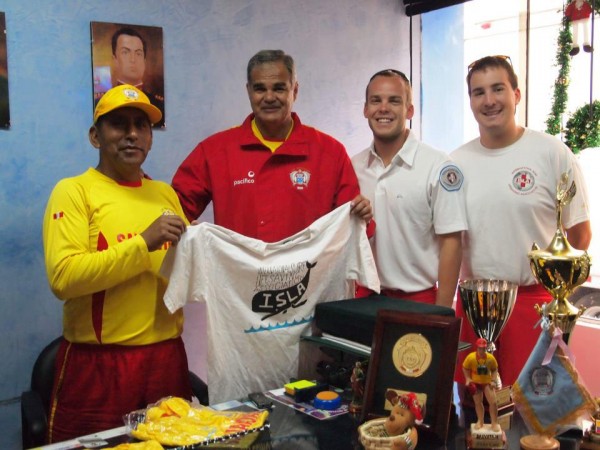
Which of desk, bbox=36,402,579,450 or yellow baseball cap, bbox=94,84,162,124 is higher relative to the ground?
yellow baseball cap, bbox=94,84,162,124

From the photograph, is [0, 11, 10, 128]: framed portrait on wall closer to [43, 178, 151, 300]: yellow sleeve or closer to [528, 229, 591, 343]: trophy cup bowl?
[43, 178, 151, 300]: yellow sleeve

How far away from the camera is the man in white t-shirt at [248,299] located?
6.60 ft

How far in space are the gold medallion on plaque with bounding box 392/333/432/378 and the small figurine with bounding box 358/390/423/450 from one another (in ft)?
0.36

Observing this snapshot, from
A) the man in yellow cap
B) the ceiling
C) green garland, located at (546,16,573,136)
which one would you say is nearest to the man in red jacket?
the man in yellow cap

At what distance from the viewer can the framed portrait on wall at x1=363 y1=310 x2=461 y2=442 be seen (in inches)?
57.4

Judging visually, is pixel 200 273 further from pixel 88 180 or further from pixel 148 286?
pixel 88 180

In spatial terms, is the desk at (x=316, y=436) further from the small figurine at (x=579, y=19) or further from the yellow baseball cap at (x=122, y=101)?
the small figurine at (x=579, y=19)

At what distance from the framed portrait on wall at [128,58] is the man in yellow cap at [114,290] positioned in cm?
85

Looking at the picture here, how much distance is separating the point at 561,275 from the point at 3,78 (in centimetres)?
226

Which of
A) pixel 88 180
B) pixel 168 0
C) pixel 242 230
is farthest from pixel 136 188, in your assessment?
pixel 168 0

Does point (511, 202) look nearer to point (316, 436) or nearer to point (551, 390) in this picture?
point (551, 390)

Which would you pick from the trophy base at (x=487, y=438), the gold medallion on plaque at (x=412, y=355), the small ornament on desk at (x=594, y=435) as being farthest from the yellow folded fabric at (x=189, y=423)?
the small ornament on desk at (x=594, y=435)

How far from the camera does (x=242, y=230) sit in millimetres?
2377

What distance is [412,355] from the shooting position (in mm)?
1524
